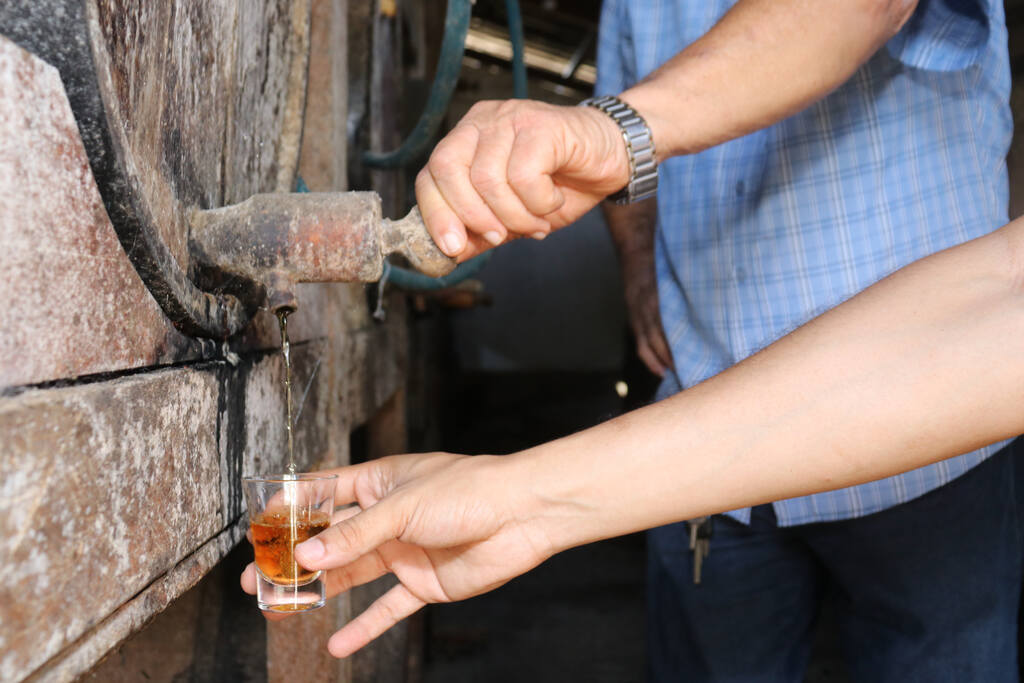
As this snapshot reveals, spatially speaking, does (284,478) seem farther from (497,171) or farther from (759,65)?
(759,65)

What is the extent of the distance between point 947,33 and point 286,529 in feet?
4.15

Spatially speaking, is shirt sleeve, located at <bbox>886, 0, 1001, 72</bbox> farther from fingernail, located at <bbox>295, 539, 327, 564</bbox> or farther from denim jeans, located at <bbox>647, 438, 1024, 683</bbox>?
fingernail, located at <bbox>295, 539, 327, 564</bbox>

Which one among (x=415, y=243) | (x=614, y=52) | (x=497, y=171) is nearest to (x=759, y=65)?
(x=497, y=171)

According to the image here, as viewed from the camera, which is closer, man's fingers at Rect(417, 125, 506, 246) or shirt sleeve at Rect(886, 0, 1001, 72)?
man's fingers at Rect(417, 125, 506, 246)

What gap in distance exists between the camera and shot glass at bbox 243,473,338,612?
104cm

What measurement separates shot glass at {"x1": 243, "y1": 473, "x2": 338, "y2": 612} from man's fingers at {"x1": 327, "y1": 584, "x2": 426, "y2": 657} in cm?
6

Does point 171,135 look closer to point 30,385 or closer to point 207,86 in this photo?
point 207,86

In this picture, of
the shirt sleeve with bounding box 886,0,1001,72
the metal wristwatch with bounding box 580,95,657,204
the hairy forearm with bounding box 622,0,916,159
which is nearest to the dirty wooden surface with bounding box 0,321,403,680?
the metal wristwatch with bounding box 580,95,657,204

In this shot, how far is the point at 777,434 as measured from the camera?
895mm

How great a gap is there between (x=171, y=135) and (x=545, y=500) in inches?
23.2

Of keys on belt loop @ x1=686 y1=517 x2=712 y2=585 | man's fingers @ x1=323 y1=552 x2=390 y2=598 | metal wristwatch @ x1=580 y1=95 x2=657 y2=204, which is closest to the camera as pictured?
man's fingers @ x1=323 y1=552 x2=390 y2=598

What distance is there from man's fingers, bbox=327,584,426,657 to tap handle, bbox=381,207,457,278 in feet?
1.41

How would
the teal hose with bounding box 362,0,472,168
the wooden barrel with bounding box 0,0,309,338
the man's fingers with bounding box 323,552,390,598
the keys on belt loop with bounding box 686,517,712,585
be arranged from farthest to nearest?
the teal hose with bounding box 362,0,472,168 < the keys on belt loop with bounding box 686,517,712,585 < the man's fingers with bounding box 323,552,390,598 < the wooden barrel with bounding box 0,0,309,338

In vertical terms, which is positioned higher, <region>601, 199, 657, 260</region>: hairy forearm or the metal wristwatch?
the metal wristwatch
